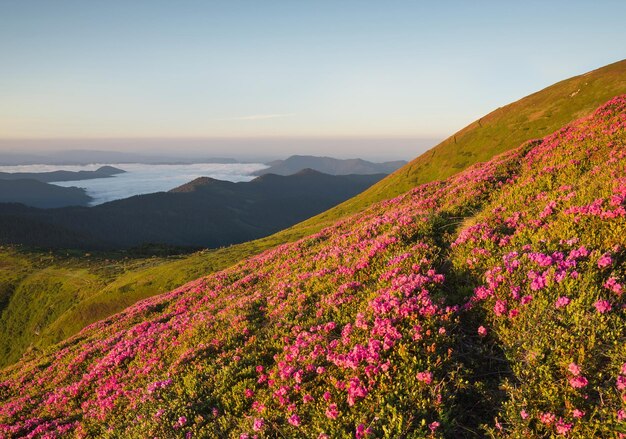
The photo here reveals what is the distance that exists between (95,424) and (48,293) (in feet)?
220

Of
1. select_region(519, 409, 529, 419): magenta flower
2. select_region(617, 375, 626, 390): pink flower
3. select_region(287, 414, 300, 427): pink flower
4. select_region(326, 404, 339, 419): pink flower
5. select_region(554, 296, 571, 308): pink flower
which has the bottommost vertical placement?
select_region(287, 414, 300, 427): pink flower

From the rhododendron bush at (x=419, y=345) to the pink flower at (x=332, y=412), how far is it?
2 centimetres

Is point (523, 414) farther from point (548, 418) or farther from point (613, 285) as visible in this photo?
point (613, 285)

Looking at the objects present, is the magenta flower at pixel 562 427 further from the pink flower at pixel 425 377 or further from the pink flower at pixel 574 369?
the pink flower at pixel 425 377

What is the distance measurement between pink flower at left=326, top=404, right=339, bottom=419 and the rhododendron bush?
21 millimetres

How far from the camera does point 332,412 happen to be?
21.7 ft

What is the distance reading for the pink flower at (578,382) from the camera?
548 centimetres

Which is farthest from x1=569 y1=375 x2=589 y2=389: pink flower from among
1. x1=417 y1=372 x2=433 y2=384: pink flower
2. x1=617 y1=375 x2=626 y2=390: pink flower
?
x1=417 y1=372 x2=433 y2=384: pink flower

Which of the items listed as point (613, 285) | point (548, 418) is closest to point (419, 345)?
point (548, 418)

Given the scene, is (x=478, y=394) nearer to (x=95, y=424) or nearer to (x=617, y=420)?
(x=617, y=420)

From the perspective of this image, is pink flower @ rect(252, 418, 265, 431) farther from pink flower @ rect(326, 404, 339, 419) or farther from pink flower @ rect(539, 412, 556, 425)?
pink flower @ rect(539, 412, 556, 425)

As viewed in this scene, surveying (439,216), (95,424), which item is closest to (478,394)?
(439,216)

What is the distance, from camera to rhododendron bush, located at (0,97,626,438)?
6.04 m

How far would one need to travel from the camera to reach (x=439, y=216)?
14680 mm
